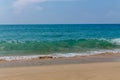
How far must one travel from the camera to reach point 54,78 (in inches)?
291

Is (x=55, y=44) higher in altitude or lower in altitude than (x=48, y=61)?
lower

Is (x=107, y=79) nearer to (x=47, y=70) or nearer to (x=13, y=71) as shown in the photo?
(x=47, y=70)

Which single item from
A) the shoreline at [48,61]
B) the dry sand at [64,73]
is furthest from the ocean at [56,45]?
the dry sand at [64,73]

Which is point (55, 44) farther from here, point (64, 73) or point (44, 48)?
point (64, 73)

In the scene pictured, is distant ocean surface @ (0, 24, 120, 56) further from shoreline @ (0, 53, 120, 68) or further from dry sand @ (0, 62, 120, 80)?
dry sand @ (0, 62, 120, 80)

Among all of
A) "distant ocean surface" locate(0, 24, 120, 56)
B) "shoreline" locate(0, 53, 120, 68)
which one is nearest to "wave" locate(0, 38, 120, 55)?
"distant ocean surface" locate(0, 24, 120, 56)

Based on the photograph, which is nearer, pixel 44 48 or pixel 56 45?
pixel 44 48

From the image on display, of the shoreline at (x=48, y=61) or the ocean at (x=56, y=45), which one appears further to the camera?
the ocean at (x=56, y=45)

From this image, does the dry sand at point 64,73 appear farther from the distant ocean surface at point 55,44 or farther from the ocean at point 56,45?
the distant ocean surface at point 55,44

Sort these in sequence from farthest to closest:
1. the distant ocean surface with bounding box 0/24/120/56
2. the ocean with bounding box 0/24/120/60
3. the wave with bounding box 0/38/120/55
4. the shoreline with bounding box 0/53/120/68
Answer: the wave with bounding box 0/38/120/55 < the distant ocean surface with bounding box 0/24/120/56 < the ocean with bounding box 0/24/120/60 < the shoreline with bounding box 0/53/120/68

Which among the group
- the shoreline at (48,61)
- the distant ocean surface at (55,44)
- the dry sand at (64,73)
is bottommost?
the distant ocean surface at (55,44)

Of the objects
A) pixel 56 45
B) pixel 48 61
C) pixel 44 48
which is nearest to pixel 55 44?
pixel 56 45

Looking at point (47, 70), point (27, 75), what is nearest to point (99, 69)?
point (47, 70)

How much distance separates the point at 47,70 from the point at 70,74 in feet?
3.07
